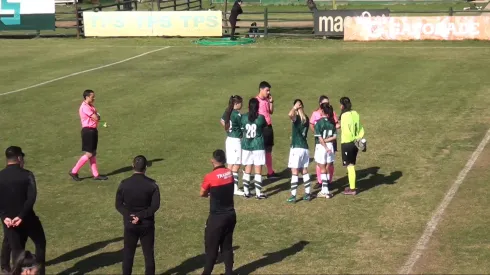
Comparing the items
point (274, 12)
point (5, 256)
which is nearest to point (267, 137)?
point (5, 256)

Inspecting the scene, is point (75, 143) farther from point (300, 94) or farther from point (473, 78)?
point (473, 78)

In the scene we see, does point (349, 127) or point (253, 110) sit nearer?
point (253, 110)

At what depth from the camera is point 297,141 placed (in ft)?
58.6

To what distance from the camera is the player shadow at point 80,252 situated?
15055 mm

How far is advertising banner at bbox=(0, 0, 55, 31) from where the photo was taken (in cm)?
4719

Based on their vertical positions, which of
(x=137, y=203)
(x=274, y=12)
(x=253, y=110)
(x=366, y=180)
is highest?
(x=274, y=12)

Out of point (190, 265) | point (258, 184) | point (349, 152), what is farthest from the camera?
point (349, 152)

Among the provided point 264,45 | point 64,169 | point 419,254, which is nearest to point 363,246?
point 419,254

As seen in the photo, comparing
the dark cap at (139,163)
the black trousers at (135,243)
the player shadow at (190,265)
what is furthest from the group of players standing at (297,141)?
the black trousers at (135,243)

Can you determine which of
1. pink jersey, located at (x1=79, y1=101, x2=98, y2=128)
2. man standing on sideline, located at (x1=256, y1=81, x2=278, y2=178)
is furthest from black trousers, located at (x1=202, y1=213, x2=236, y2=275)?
pink jersey, located at (x1=79, y1=101, x2=98, y2=128)

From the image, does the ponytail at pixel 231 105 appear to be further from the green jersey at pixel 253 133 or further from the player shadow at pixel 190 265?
the player shadow at pixel 190 265

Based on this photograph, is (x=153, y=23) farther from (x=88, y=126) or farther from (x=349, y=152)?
(x=349, y=152)

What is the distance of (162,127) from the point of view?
25.1m

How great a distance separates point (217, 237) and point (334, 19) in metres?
31.2
